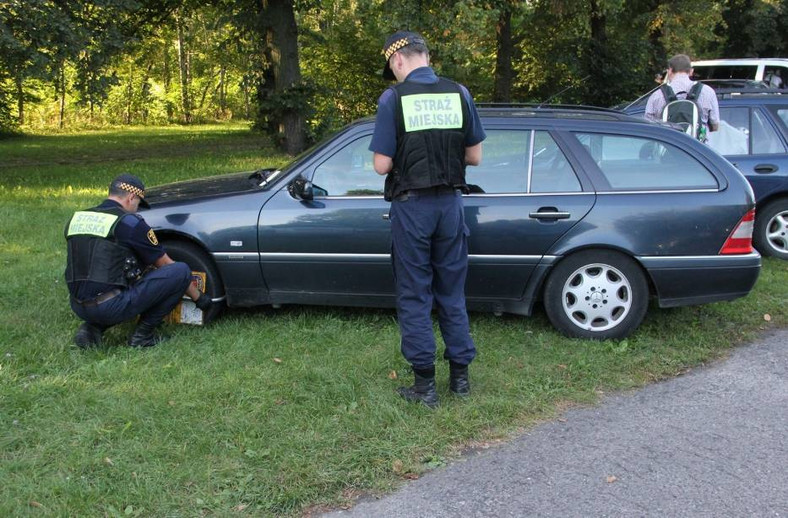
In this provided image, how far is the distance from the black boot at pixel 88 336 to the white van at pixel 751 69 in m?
15.5

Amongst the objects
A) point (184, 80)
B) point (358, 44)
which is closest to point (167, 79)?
point (184, 80)

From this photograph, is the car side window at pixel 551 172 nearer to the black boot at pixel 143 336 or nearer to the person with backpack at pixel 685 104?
the person with backpack at pixel 685 104

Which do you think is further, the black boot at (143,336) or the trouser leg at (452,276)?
the black boot at (143,336)

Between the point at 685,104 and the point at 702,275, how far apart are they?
8.32 feet

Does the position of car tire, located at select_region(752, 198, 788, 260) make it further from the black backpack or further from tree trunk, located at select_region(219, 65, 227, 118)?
tree trunk, located at select_region(219, 65, 227, 118)

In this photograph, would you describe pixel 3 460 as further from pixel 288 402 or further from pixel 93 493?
pixel 288 402

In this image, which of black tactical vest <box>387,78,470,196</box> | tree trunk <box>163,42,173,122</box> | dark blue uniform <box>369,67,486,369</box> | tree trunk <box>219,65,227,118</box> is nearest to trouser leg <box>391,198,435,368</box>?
dark blue uniform <box>369,67,486,369</box>

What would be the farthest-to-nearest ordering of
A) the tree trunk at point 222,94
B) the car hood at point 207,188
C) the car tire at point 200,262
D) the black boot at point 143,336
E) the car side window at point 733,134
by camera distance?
the tree trunk at point 222,94 → the car side window at point 733,134 → the car hood at point 207,188 → the car tire at point 200,262 → the black boot at point 143,336

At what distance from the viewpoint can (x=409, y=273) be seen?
12.6 ft

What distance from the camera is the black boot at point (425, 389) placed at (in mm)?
3957

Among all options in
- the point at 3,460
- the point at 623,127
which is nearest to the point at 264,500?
the point at 3,460

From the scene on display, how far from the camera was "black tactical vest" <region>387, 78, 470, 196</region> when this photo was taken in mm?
3666

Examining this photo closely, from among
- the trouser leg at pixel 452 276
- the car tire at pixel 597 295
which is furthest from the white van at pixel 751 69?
the trouser leg at pixel 452 276

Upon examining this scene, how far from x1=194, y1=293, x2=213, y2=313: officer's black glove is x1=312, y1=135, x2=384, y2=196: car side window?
113 cm
